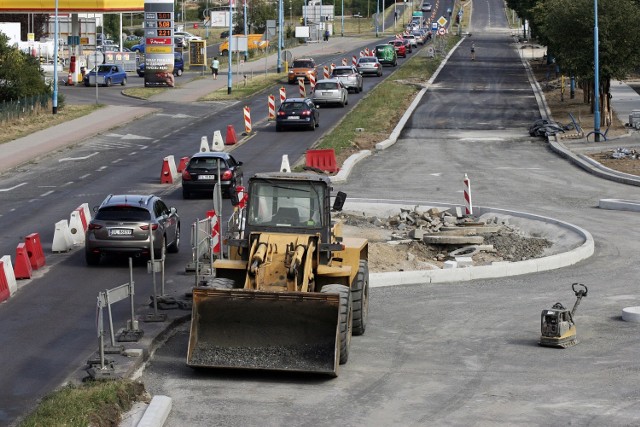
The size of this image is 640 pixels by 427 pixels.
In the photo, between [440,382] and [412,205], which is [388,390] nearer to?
[440,382]

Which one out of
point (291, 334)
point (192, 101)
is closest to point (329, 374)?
point (291, 334)

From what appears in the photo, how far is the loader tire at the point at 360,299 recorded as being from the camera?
61.1 ft

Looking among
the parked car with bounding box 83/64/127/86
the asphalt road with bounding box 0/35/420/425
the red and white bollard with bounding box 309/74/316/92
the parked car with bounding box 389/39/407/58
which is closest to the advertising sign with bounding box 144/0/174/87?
the asphalt road with bounding box 0/35/420/425

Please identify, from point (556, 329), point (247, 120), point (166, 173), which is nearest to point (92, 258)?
point (556, 329)

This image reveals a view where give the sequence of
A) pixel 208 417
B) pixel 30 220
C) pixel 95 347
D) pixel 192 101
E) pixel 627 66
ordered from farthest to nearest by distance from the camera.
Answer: pixel 192 101
pixel 627 66
pixel 30 220
pixel 95 347
pixel 208 417

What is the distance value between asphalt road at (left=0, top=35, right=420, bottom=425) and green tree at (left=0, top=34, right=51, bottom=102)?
6351 millimetres

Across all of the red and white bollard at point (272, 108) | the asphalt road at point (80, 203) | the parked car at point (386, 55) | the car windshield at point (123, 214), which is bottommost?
the asphalt road at point (80, 203)

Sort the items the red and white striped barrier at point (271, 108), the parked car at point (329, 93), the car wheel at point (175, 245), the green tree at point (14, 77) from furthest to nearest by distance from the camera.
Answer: the parked car at point (329, 93), the green tree at point (14, 77), the red and white striped barrier at point (271, 108), the car wheel at point (175, 245)

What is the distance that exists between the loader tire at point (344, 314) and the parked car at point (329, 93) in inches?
1849

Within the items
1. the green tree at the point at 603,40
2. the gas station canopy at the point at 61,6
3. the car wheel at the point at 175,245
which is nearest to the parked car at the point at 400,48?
the gas station canopy at the point at 61,6

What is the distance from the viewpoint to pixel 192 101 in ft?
225

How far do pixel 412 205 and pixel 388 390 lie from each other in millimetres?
17946

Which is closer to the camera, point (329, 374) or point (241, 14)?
point (329, 374)

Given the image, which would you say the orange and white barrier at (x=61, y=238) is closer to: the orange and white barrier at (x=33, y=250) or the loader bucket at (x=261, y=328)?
the orange and white barrier at (x=33, y=250)
